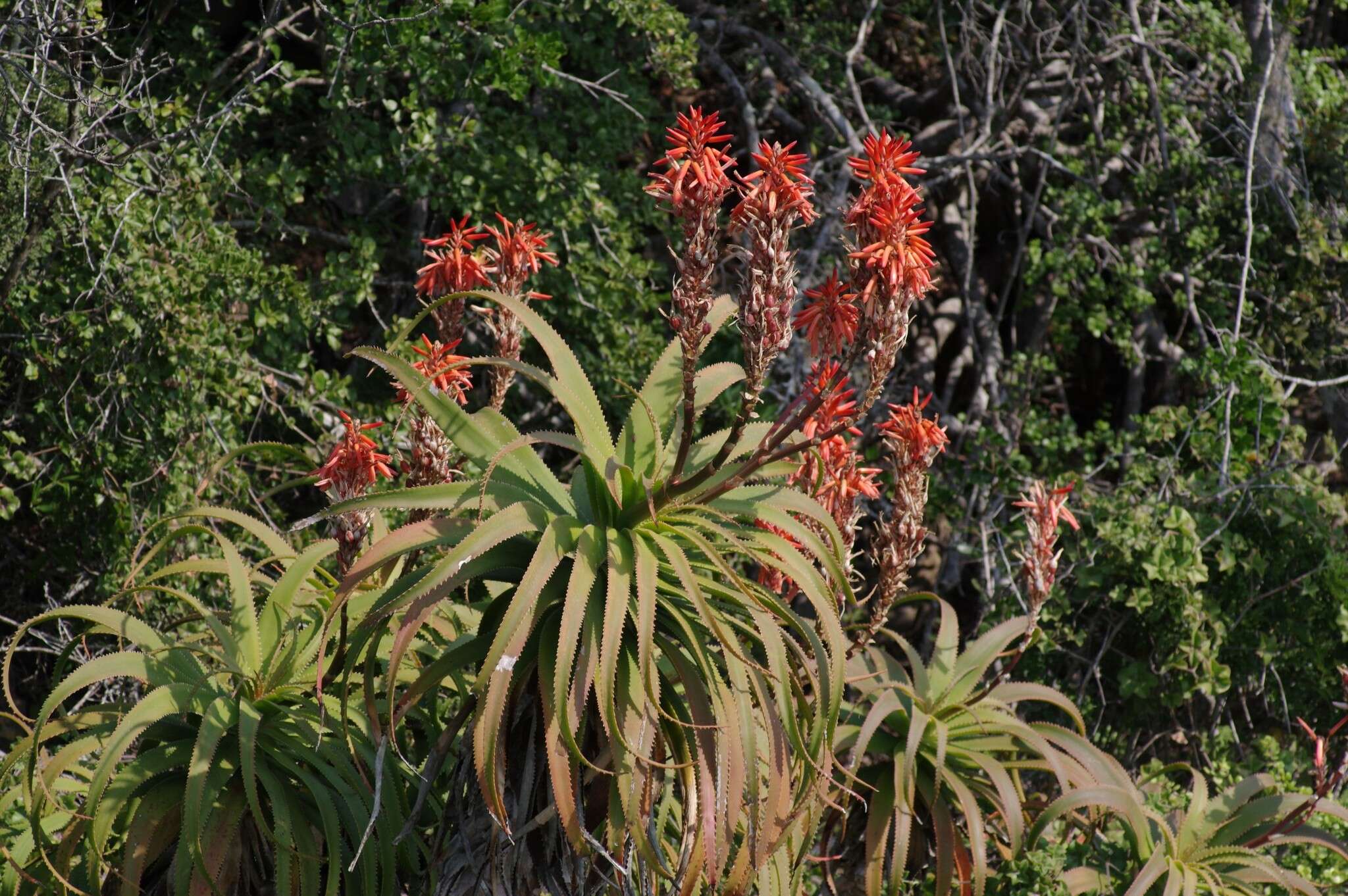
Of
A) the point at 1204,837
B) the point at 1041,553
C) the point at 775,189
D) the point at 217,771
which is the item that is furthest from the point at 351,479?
the point at 1204,837

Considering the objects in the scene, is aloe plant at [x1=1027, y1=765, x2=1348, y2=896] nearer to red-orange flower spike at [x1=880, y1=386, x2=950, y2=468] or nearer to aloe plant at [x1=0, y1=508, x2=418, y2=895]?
red-orange flower spike at [x1=880, y1=386, x2=950, y2=468]

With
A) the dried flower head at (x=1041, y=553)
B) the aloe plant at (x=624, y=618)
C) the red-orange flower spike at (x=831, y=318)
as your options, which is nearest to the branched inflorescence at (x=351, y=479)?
the aloe plant at (x=624, y=618)

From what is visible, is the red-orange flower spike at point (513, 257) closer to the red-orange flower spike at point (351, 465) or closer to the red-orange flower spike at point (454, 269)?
the red-orange flower spike at point (454, 269)

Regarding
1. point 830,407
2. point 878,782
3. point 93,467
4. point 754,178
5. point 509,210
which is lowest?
point 93,467

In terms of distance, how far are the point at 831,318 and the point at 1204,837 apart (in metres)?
1.78

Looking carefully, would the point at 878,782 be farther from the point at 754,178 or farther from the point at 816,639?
the point at 754,178

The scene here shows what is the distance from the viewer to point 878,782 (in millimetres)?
3076

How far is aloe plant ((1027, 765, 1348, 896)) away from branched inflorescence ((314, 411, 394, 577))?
5.44 feet

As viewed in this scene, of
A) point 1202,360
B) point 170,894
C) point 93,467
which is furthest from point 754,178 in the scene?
point 1202,360

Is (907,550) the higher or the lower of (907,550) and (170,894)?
the higher

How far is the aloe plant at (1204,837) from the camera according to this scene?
303 centimetres

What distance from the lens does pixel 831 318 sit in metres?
2.31

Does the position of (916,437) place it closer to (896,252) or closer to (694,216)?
(896,252)

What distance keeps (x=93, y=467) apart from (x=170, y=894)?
180cm
